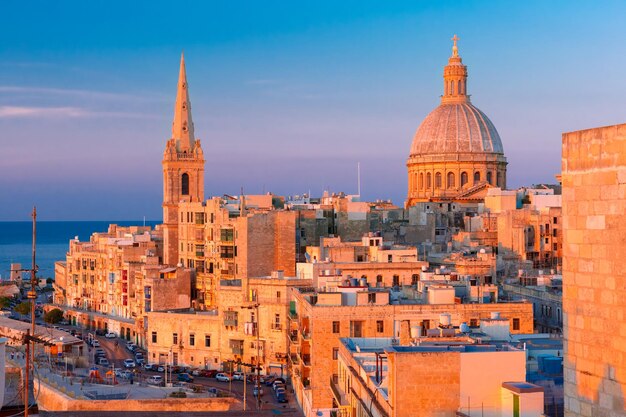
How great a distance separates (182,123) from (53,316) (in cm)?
1557

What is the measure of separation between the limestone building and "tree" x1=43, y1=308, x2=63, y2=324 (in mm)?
26949

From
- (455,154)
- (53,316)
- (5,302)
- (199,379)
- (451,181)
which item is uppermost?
(455,154)

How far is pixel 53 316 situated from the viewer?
68812mm

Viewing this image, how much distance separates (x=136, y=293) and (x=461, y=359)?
45.6 metres

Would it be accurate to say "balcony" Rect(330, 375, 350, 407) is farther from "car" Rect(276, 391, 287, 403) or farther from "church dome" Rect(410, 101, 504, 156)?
"church dome" Rect(410, 101, 504, 156)

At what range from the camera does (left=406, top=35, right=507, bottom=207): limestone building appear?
76.1 meters

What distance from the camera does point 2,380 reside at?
50.9 feet

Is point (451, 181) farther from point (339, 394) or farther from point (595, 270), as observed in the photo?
point (595, 270)

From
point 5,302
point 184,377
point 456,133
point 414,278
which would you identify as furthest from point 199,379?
point 5,302

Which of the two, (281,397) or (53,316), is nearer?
(281,397)

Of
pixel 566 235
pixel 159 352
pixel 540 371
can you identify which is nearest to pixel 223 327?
pixel 159 352

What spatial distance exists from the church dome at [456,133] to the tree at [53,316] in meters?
29.2

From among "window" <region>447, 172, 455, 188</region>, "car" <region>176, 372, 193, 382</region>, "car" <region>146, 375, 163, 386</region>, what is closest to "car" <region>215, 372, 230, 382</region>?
"car" <region>176, 372, 193, 382</region>

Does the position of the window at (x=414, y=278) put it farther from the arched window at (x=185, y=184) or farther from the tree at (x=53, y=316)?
the tree at (x=53, y=316)
